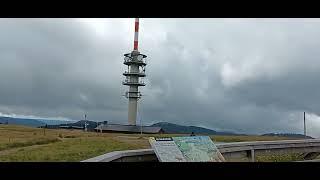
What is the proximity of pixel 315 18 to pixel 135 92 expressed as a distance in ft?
246

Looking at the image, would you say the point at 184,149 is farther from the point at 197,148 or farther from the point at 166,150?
the point at 197,148

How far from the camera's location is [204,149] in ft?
39.0

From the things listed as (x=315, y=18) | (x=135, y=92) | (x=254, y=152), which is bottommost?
(x=254, y=152)

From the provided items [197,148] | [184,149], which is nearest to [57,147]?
[197,148]

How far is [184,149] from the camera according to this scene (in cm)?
1106

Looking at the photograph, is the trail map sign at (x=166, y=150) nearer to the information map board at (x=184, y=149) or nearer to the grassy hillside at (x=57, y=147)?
the information map board at (x=184, y=149)

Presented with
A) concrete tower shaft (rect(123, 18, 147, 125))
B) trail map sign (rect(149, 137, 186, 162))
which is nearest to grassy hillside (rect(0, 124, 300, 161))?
trail map sign (rect(149, 137, 186, 162))

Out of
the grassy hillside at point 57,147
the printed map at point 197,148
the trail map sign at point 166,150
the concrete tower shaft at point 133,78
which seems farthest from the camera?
the concrete tower shaft at point 133,78

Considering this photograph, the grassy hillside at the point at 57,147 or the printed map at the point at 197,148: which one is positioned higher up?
the printed map at the point at 197,148

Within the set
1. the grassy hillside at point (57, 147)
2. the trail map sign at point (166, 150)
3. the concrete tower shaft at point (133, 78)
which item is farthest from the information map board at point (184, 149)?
the concrete tower shaft at point (133, 78)

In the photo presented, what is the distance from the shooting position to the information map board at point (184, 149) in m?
10.9

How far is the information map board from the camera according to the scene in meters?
10.9
